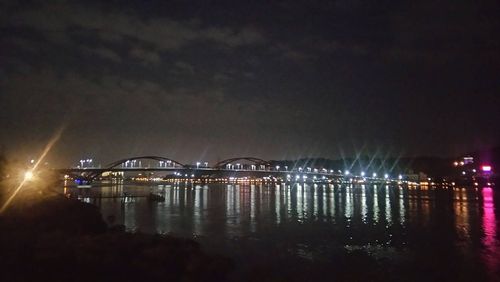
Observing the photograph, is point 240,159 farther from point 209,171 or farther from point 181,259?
point 181,259

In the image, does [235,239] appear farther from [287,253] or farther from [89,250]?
[89,250]

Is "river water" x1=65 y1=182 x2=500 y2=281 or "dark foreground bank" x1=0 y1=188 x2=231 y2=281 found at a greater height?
"dark foreground bank" x1=0 y1=188 x2=231 y2=281

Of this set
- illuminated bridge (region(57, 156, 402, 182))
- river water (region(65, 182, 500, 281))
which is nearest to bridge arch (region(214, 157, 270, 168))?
illuminated bridge (region(57, 156, 402, 182))

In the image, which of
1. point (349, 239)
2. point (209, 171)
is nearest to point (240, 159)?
point (209, 171)

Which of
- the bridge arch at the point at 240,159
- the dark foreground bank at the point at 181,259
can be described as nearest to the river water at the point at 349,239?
the dark foreground bank at the point at 181,259

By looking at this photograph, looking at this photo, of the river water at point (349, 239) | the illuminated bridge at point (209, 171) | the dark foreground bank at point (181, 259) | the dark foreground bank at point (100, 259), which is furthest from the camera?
the illuminated bridge at point (209, 171)

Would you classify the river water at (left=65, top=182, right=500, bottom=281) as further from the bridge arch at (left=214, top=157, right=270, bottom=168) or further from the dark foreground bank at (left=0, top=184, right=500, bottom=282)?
the bridge arch at (left=214, top=157, right=270, bottom=168)

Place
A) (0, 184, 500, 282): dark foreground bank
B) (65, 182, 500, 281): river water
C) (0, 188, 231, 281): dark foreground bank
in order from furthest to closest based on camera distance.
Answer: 1. (65, 182, 500, 281): river water
2. (0, 184, 500, 282): dark foreground bank
3. (0, 188, 231, 281): dark foreground bank

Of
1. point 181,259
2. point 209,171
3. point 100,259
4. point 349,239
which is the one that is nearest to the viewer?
point 100,259

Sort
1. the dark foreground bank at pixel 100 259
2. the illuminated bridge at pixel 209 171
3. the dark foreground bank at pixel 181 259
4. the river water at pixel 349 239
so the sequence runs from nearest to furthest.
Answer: the dark foreground bank at pixel 100 259 → the dark foreground bank at pixel 181 259 → the river water at pixel 349 239 → the illuminated bridge at pixel 209 171

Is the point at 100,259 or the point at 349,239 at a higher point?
the point at 100,259

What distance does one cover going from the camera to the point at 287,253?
2148 cm

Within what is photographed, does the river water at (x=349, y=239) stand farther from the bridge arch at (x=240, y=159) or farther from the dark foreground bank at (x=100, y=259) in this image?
the bridge arch at (x=240, y=159)

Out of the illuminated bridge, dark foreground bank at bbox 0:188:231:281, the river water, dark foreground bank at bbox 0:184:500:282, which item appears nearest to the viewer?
dark foreground bank at bbox 0:188:231:281
